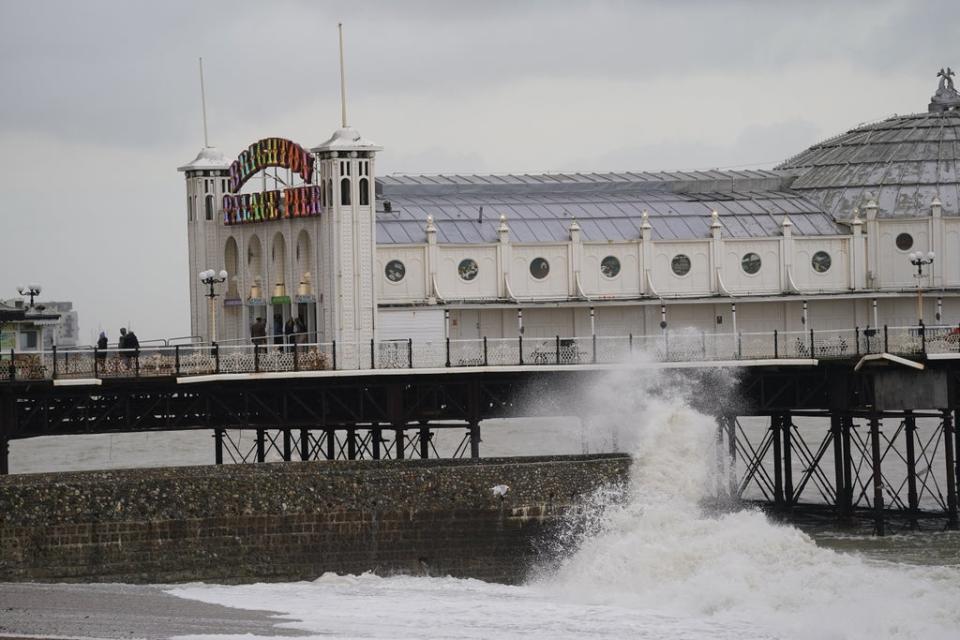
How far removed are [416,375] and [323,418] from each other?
2.92 meters

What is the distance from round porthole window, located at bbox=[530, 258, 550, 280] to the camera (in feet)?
234

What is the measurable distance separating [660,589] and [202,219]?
33531 millimetres

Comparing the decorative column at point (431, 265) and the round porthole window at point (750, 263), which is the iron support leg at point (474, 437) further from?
the round porthole window at point (750, 263)

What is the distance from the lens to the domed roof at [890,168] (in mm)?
77750

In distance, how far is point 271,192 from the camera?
2758 inches

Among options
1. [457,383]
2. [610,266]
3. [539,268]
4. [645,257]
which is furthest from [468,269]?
[457,383]

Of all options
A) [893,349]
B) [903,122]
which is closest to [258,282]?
[893,349]

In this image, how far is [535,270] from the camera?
7125 cm

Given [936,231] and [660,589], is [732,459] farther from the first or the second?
[660,589]

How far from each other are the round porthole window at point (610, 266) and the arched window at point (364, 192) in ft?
31.5

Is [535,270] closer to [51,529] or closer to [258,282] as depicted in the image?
[258,282]

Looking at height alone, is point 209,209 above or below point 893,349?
above

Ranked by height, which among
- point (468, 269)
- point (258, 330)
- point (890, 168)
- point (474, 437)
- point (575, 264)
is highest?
point (890, 168)

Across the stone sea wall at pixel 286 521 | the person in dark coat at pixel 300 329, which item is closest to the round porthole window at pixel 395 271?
the person in dark coat at pixel 300 329
